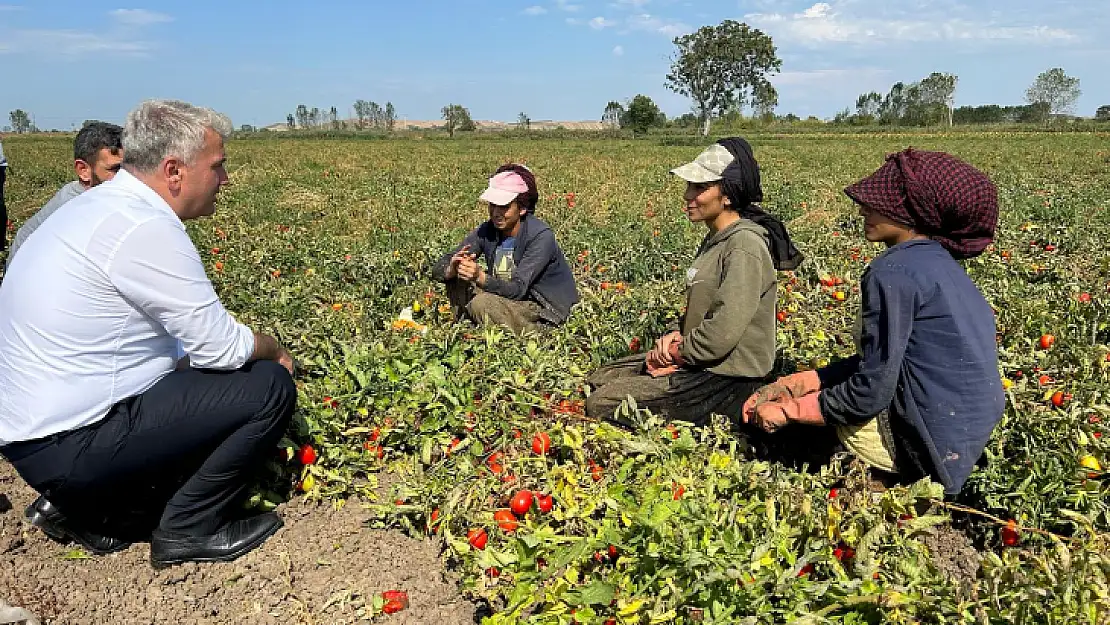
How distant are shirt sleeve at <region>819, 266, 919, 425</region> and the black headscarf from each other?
761 mm

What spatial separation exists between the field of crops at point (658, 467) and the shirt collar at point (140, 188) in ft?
4.12

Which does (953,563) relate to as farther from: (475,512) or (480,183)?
(480,183)

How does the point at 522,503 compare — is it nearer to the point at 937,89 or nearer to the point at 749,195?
the point at 749,195

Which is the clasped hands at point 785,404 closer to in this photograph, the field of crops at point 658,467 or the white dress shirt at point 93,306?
the field of crops at point 658,467

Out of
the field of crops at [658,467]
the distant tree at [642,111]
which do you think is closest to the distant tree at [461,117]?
the distant tree at [642,111]

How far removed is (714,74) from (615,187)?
196ft

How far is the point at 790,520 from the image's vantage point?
2.45m

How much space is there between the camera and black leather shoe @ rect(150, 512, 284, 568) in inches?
114

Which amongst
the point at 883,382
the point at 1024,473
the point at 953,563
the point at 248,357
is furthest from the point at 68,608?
the point at 1024,473

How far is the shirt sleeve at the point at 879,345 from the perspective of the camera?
2617 mm

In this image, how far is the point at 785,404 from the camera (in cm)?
304

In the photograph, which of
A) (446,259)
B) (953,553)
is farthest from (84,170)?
(953,553)

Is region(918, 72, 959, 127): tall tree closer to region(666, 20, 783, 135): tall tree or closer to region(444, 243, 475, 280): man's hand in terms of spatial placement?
region(666, 20, 783, 135): tall tree

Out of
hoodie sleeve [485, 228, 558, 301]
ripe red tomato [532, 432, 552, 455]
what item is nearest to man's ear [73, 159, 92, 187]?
hoodie sleeve [485, 228, 558, 301]
